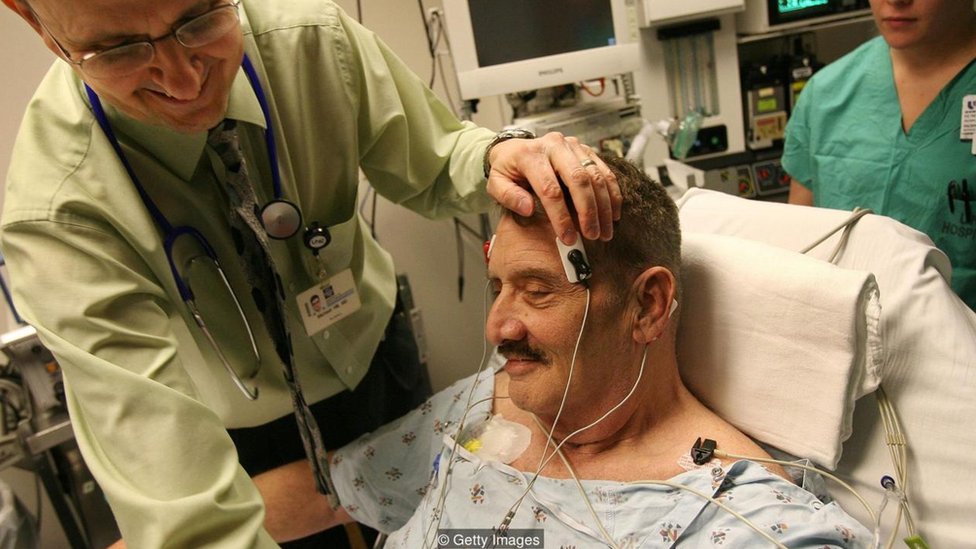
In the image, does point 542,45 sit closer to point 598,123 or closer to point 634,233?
point 598,123

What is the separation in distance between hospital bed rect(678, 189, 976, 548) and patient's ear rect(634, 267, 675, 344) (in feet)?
0.49

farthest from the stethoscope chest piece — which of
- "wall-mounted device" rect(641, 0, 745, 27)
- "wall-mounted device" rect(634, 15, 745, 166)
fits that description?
"wall-mounted device" rect(634, 15, 745, 166)

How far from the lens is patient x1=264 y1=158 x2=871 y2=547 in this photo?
1.13m

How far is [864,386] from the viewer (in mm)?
1167

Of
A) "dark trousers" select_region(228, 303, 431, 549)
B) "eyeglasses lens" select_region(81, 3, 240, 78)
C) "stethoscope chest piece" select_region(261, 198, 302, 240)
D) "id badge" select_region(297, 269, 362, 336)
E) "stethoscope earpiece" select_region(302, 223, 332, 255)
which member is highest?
"eyeglasses lens" select_region(81, 3, 240, 78)

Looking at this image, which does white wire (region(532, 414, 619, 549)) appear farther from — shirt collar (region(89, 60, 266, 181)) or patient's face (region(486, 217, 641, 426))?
shirt collar (region(89, 60, 266, 181))

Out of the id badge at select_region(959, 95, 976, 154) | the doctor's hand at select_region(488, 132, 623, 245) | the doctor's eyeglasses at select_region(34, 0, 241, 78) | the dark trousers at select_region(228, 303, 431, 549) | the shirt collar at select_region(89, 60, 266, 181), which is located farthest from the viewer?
the dark trousers at select_region(228, 303, 431, 549)

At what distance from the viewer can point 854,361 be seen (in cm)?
115

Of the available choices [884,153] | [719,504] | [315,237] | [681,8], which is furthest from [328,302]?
[681,8]

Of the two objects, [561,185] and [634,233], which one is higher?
[561,185]

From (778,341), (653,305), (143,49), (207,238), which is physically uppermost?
(143,49)

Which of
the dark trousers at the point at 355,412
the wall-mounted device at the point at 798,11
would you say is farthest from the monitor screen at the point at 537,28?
the dark trousers at the point at 355,412

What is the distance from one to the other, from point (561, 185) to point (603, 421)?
18.8 inches

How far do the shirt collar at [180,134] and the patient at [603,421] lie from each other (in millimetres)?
492
